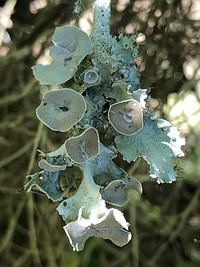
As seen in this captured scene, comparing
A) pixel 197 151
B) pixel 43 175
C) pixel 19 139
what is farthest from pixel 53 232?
pixel 43 175

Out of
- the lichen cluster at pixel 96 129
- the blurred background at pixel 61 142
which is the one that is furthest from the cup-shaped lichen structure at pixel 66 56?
the blurred background at pixel 61 142

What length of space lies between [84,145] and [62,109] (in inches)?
0.8

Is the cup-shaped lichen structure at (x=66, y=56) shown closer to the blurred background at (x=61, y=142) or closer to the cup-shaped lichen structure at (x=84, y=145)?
the cup-shaped lichen structure at (x=84, y=145)

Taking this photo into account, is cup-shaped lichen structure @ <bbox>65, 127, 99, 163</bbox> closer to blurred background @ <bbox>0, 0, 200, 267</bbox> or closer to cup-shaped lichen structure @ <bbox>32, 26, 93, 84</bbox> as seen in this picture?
cup-shaped lichen structure @ <bbox>32, 26, 93, 84</bbox>

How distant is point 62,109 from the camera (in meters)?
0.30

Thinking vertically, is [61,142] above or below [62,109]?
below

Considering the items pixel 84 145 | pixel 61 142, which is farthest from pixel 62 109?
pixel 61 142

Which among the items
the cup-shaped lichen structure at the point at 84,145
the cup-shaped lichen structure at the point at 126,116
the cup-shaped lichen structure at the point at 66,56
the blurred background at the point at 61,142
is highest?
the cup-shaped lichen structure at the point at 66,56

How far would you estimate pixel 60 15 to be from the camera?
730 mm

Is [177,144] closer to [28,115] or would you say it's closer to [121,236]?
[121,236]

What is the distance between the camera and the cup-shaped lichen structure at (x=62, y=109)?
30cm

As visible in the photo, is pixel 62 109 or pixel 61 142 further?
pixel 61 142

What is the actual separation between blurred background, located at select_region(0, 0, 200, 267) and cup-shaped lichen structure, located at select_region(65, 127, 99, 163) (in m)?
0.38

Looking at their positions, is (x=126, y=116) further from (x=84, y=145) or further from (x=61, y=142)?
(x=61, y=142)
